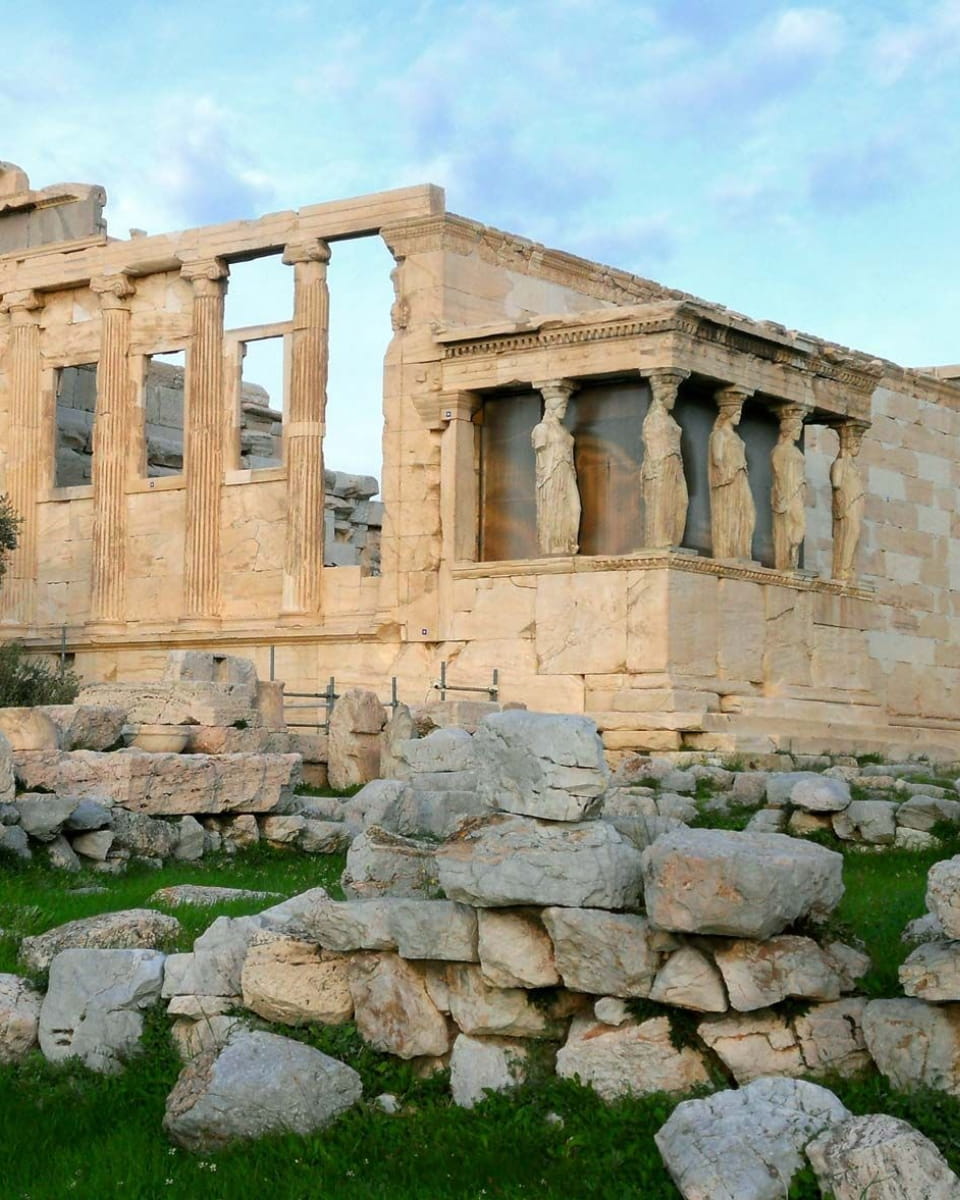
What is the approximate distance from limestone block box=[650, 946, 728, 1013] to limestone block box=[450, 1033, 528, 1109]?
633 millimetres

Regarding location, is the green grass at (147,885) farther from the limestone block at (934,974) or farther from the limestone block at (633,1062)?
the limestone block at (934,974)

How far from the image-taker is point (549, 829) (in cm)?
807

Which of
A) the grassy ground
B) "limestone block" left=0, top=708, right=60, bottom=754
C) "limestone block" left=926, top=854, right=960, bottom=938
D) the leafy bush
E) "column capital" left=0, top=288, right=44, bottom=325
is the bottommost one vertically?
the grassy ground

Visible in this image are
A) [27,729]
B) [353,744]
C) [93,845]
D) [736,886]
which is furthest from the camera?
[353,744]

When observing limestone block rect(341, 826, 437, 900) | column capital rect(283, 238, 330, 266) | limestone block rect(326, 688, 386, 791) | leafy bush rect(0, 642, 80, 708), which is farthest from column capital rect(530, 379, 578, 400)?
limestone block rect(341, 826, 437, 900)

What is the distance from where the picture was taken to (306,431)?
22703 mm

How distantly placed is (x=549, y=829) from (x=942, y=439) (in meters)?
20.6

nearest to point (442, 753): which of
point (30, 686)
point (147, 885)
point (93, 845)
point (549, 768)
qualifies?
point (93, 845)

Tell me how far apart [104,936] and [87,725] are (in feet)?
18.6

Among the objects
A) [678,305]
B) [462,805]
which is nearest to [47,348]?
[678,305]

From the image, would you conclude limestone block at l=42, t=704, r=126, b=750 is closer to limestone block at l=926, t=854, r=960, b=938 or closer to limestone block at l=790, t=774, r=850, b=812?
limestone block at l=790, t=774, r=850, b=812

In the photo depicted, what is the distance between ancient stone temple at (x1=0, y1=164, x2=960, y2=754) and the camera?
20.0 m

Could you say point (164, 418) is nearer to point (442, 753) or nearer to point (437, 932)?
point (442, 753)

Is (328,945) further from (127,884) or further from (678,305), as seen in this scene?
(678,305)
